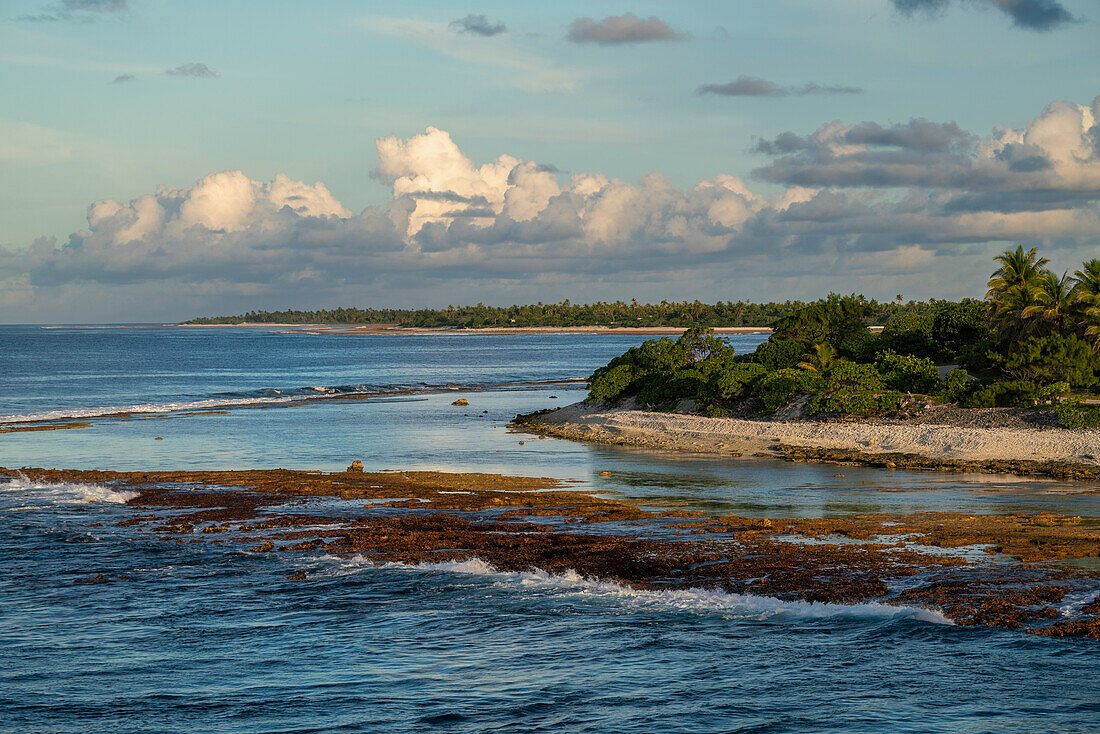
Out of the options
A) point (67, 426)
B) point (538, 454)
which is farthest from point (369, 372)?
point (538, 454)

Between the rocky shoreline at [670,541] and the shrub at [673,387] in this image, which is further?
the shrub at [673,387]

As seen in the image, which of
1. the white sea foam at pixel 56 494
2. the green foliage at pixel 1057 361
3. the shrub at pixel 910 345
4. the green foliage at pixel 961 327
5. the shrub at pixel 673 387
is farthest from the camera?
the green foliage at pixel 961 327

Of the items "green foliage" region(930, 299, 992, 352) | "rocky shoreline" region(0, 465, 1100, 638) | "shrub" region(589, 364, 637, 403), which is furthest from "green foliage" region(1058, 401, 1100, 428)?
"shrub" region(589, 364, 637, 403)

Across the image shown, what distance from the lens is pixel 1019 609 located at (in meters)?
18.9

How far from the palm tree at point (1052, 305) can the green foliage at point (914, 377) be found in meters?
6.32

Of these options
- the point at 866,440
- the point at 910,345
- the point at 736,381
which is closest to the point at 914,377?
the point at 736,381

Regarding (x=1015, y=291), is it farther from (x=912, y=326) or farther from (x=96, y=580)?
(x=96, y=580)

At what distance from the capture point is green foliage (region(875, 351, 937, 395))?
54.2m

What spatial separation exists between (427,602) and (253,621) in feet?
12.4

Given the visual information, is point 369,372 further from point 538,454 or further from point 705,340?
point 538,454

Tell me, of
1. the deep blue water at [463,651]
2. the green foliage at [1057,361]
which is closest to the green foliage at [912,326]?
the green foliage at [1057,361]

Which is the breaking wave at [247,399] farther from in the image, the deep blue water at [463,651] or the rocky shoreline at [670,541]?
the deep blue water at [463,651]

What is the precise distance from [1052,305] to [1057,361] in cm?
628

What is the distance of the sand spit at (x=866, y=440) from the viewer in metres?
40.1
